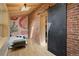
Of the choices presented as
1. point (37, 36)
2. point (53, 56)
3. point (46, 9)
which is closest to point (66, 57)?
point (53, 56)

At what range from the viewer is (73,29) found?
90.1 inches

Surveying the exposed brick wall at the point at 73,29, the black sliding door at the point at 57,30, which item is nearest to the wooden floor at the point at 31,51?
the black sliding door at the point at 57,30

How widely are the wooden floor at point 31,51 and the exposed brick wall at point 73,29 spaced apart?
1.09 ft

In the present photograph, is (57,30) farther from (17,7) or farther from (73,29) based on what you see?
(17,7)

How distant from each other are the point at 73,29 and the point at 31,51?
24.5 inches

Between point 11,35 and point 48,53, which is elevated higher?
point 11,35

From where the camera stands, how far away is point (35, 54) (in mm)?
2230

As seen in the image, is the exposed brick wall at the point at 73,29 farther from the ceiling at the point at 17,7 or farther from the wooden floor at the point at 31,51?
the ceiling at the point at 17,7

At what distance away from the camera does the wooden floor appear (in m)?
2.22

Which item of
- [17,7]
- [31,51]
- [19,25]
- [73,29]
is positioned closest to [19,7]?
[17,7]

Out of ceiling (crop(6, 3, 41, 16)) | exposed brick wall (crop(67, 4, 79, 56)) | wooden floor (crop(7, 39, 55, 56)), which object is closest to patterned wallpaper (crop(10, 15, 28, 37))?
ceiling (crop(6, 3, 41, 16))

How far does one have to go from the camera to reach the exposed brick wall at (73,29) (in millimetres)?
2244

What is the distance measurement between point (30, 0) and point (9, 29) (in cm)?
49

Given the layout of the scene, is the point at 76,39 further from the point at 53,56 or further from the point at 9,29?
the point at 9,29
